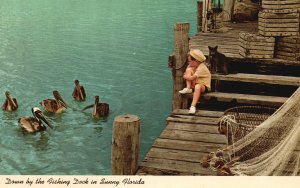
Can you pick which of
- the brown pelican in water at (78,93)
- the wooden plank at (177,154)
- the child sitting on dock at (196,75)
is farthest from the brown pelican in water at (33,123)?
the wooden plank at (177,154)

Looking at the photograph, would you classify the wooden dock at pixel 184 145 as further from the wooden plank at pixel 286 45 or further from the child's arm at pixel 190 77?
the wooden plank at pixel 286 45

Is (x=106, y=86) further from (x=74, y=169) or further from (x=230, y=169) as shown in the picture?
(x=230, y=169)

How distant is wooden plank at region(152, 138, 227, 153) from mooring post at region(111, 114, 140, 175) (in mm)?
1182

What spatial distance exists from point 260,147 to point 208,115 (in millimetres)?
Answer: 2659

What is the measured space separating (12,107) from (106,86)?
5.04 metres

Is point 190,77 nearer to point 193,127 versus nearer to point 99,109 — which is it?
point 193,127

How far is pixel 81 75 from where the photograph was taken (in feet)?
69.7

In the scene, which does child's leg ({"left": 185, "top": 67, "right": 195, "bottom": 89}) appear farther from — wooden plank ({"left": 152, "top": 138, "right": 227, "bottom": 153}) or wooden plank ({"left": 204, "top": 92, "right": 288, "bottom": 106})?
wooden plank ({"left": 152, "top": 138, "right": 227, "bottom": 153})

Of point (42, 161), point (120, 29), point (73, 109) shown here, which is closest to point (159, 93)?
point (73, 109)

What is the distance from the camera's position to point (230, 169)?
6164 millimetres

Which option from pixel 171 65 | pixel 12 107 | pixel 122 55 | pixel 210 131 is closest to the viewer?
pixel 210 131

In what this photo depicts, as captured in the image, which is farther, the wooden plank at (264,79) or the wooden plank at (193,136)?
the wooden plank at (264,79)

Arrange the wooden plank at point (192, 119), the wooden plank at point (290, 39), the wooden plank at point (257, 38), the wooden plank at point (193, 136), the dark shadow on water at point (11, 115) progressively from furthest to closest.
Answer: the dark shadow on water at point (11, 115), the wooden plank at point (257, 38), the wooden plank at point (290, 39), the wooden plank at point (192, 119), the wooden plank at point (193, 136)

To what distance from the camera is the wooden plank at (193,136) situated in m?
7.77
